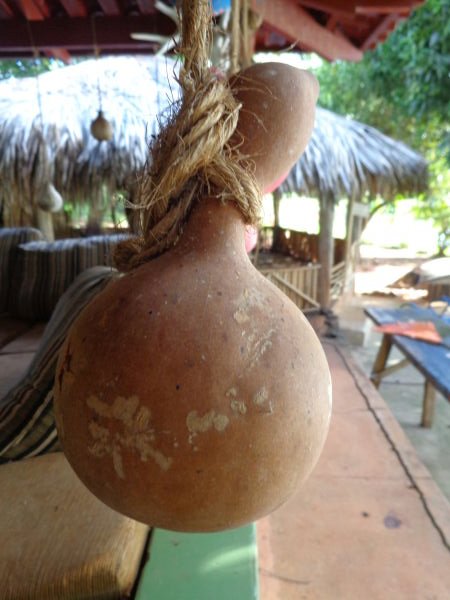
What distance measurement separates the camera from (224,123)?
1.37ft

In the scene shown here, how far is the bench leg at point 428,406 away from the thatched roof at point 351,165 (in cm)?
233

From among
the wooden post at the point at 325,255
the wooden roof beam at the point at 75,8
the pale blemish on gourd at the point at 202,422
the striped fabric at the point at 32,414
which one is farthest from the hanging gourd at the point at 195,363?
the wooden post at the point at 325,255

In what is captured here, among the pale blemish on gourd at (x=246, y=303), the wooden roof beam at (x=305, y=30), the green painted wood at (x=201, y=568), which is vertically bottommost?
the green painted wood at (x=201, y=568)

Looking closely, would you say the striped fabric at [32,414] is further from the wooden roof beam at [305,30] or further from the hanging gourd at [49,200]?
the hanging gourd at [49,200]

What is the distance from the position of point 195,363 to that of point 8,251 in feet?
9.70

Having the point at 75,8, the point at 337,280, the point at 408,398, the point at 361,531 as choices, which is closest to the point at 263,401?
the point at 361,531

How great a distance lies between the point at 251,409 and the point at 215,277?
0.36 ft

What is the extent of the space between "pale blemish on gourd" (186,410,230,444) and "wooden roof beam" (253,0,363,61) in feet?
5.11

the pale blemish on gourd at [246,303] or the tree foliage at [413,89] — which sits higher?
the tree foliage at [413,89]

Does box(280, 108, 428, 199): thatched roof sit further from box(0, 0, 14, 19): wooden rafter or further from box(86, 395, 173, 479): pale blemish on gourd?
box(86, 395, 173, 479): pale blemish on gourd

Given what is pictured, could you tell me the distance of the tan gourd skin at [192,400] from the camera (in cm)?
34

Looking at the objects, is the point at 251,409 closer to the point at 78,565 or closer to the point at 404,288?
the point at 78,565

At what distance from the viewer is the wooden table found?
8.94 feet

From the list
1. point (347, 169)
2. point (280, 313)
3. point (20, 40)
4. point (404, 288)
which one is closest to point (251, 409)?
point (280, 313)
